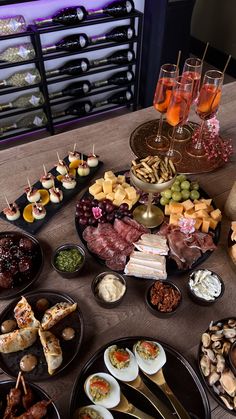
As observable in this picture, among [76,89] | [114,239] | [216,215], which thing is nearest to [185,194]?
[216,215]

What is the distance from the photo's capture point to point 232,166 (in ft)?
5.47

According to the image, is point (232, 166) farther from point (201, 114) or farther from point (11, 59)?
point (11, 59)

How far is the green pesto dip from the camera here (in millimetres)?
1177

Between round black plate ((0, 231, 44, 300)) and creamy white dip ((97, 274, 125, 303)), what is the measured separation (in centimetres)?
23

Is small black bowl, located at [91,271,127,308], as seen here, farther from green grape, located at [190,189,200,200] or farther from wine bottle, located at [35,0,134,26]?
wine bottle, located at [35,0,134,26]

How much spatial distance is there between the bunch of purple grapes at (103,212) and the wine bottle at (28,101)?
65.3 inches

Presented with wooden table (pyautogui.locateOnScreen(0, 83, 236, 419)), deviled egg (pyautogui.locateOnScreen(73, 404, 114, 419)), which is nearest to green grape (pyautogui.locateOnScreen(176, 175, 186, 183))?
wooden table (pyautogui.locateOnScreen(0, 83, 236, 419))

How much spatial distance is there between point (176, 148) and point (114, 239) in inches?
27.6

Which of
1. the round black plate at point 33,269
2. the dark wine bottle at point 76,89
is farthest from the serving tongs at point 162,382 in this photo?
the dark wine bottle at point 76,89

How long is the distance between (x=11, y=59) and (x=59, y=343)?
6.89ft

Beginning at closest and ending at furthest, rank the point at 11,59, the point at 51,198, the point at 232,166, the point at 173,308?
the point at 173,308
the point at 51,198
the point at 232,166
the point at 11,59

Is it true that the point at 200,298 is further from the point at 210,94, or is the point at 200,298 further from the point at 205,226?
the point at 210,94

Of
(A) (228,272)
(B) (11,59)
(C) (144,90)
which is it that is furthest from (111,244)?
(C) (144,90)

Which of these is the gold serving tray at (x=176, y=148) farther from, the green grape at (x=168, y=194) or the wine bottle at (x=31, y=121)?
the wine bottle at (x=31, y=121)
